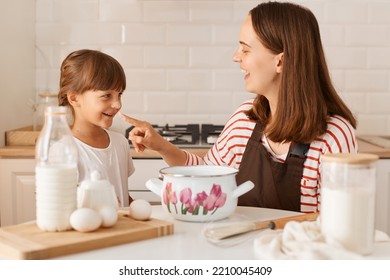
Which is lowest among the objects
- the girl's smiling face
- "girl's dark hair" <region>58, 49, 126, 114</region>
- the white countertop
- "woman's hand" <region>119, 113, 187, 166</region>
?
the white countertop

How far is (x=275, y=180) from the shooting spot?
174 cm

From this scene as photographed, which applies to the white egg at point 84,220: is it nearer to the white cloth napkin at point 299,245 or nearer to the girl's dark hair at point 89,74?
the white cloth napkin at point 299,245

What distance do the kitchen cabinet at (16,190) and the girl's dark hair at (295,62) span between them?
3.47 feet

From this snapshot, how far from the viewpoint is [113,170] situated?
2.06 meters

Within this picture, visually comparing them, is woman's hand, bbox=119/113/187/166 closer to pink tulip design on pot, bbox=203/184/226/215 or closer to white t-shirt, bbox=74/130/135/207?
white t-shirt, bbox=74/130/135/207

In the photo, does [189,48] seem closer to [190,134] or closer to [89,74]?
[190,134]

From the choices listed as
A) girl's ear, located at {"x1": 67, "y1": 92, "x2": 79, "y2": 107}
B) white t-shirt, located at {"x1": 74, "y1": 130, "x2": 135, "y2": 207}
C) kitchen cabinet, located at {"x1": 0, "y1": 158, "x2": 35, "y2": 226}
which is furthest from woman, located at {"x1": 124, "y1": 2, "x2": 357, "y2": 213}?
kitchen cabinet, located at {"x1": 0, "y1": 158, "x2": 35, "y2": 226}

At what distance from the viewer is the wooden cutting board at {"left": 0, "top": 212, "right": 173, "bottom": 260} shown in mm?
1043

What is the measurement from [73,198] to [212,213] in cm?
31

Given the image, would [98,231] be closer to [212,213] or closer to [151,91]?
[212,213]

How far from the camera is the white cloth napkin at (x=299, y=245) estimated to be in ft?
3.39

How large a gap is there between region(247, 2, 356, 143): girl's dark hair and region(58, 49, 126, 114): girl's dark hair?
1.68 feet

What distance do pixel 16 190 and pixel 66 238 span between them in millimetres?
1428
